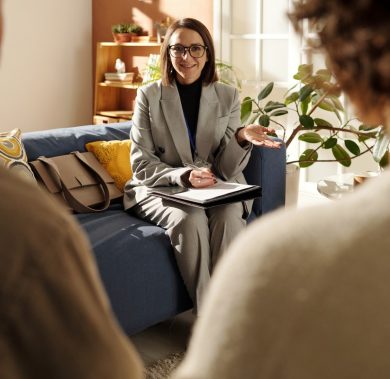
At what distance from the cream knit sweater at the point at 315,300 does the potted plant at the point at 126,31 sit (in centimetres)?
570

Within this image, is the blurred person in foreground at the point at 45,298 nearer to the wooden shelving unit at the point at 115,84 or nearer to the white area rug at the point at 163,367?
the white area rug at the point at 163,367

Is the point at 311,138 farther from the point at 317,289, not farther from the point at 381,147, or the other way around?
the point at 317,289

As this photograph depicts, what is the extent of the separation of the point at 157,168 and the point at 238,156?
1.17ft

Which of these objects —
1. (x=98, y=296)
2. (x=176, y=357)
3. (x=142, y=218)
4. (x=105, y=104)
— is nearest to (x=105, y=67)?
(x=105, y=104)

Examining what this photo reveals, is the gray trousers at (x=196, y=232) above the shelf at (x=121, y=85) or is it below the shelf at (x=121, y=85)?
below

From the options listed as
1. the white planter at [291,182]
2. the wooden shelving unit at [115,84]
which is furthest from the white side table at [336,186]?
the wooden shelving unit at [115,84]

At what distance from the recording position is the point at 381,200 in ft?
1.43

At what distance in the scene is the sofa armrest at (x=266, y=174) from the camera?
3188 mm

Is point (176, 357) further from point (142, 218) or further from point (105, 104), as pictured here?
point (105, 104)

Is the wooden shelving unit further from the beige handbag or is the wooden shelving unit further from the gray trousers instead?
the gray trousers

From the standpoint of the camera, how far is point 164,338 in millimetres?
2779

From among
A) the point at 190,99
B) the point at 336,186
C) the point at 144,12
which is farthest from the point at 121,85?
the point at 336,186

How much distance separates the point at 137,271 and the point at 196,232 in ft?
0.99

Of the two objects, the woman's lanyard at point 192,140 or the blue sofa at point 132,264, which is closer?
the blue sofa at point 132,264
